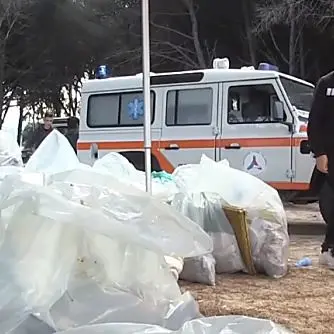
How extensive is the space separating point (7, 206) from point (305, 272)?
92.1 inches

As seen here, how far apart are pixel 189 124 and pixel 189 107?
0.62ft

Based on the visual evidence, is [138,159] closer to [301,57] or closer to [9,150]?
[9,150]

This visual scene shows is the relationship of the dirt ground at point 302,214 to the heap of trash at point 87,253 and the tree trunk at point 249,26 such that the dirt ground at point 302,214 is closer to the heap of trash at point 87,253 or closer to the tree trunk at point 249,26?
the heap of trash at point 87,253

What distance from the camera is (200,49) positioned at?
1442 centimetres

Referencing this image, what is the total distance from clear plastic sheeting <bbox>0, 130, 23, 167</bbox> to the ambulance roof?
6.83 ft

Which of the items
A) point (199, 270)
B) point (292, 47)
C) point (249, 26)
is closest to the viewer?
point (199, 270)

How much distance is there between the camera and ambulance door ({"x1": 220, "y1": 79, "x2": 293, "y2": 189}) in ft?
22.3

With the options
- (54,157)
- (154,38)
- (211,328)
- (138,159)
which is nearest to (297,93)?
(138,159)

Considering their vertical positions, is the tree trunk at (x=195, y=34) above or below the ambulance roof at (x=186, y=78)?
above

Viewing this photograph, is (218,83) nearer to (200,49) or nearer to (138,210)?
(138,210)

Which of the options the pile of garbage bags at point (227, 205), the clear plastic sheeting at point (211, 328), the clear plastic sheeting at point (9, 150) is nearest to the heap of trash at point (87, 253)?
the clear plastic sheeting at point (211, 328)

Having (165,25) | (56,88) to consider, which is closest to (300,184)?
(165,25)

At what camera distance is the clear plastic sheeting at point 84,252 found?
2.32 meters

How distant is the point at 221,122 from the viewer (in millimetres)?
7094
